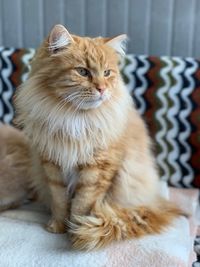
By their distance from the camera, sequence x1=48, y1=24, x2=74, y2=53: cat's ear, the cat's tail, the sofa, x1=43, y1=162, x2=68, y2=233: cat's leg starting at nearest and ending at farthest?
x1=48, y1=24, x2=74, y2=53: cat's ear < the cat's tail < x1=43, y1=162, x2=68, y2=233: cat's leg < the sofa

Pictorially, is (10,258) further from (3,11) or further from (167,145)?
(3,11)

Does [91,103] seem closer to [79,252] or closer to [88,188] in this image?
[88,188]

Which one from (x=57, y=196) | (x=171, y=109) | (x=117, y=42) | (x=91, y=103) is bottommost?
(x=57, y=196)

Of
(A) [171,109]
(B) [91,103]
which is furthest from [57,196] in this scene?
(A) [171,109]

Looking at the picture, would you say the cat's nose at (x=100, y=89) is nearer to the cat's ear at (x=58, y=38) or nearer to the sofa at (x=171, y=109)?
the cat's ear at (x=58, y=38)

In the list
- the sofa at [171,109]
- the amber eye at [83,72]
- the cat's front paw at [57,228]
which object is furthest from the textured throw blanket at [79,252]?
the amber eye at [83,72]

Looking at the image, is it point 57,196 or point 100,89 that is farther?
point 57,196

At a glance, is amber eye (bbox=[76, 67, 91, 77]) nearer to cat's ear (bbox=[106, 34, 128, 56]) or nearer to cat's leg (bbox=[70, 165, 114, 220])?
cat's ear (bbox=[106, 34, 128, 56])

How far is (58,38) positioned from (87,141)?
340mm

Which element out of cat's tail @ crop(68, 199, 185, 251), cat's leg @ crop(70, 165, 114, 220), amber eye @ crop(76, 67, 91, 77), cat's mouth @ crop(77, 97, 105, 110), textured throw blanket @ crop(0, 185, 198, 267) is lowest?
textured throw blanket @ crop(0, 185, 198, 267)

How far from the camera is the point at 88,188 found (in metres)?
1.45

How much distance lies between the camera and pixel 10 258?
4.38 ft

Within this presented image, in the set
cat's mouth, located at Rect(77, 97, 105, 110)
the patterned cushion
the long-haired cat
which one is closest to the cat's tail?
the long-haired cat

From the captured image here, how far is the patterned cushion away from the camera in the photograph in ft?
6.20
